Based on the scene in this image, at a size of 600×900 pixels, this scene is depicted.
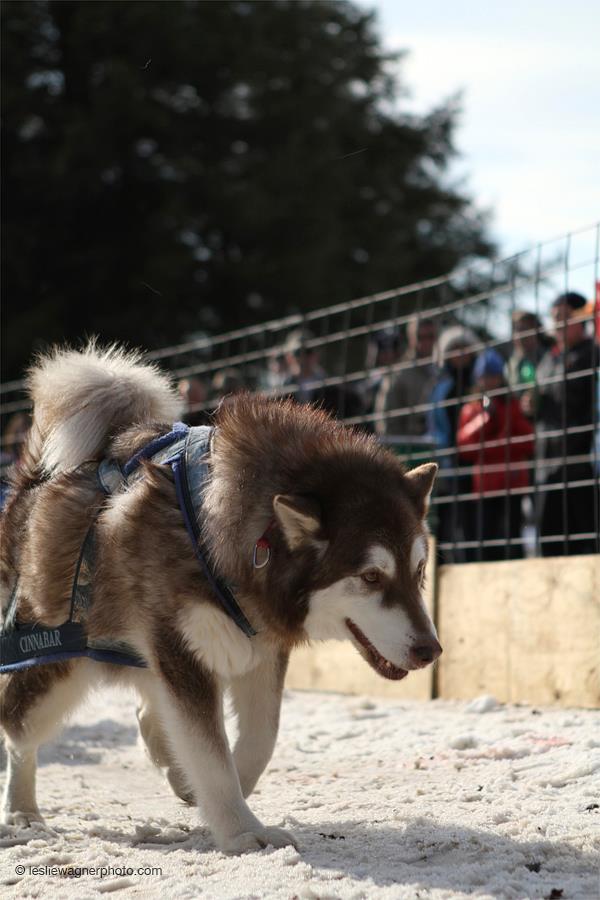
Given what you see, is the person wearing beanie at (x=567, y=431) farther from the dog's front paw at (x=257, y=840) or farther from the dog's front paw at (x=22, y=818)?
the dog's front paw at (x=22, y=818)

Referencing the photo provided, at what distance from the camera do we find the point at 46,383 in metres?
5.19

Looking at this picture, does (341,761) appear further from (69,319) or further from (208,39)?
(208,39)

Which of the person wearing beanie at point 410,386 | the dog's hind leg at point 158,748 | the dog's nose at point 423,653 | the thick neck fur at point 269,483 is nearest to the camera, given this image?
the dog's nose at point 423,653

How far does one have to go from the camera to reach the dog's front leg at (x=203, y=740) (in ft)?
13.5

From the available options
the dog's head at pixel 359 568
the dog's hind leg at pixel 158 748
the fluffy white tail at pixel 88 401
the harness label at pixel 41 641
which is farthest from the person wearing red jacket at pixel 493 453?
the harness label at pixel 41 641

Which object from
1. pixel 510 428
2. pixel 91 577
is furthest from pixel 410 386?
pixel 91 577

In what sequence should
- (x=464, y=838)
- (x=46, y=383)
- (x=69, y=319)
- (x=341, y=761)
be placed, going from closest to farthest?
(x=464, y=838), (x=46, y=383), (x=341, y=761), (x=69, y=319)

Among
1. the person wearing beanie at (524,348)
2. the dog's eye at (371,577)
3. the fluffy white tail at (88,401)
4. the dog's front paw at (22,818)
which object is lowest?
the dog's front paw at (22,818)

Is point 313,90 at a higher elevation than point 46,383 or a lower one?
higher

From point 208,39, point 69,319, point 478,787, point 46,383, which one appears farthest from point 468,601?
point 208,39

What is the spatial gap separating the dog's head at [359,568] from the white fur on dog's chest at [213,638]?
231mm

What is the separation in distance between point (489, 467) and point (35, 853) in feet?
12.4

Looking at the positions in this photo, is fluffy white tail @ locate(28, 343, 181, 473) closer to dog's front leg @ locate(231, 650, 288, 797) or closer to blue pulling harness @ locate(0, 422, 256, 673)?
blue pulling harness @ locate(0, 422, 256, 673)

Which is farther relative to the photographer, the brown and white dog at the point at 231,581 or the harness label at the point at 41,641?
the harness label at the point at 41,641
